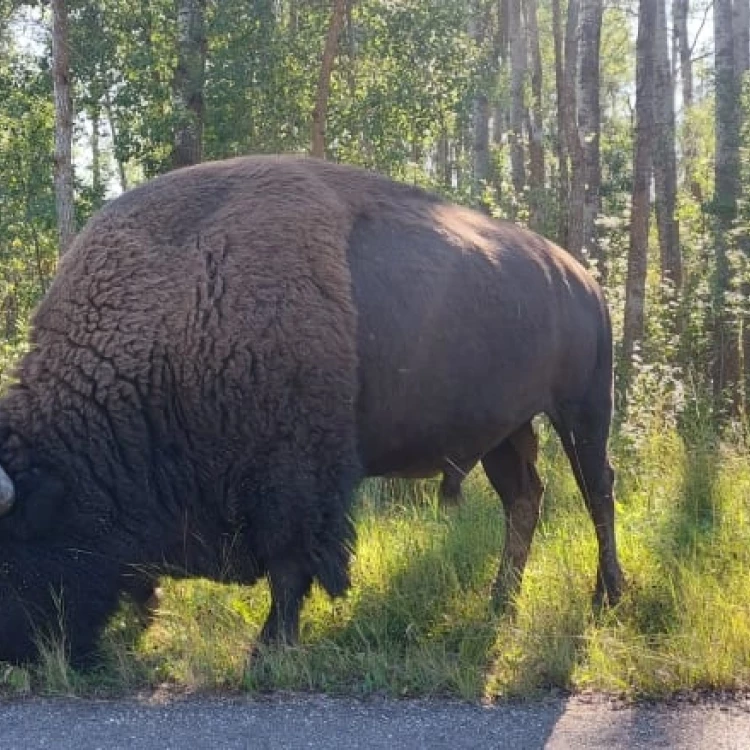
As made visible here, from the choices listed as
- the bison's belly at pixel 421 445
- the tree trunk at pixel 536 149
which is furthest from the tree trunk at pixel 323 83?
the tree trunk at pixel 536 149

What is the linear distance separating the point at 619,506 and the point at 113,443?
3655mm

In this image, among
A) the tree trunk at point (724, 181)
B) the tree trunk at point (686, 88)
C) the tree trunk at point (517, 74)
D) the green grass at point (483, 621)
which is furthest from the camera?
the tree trunk at point (686, 88)

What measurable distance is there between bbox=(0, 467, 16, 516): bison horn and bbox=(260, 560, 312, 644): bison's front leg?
47.9 inches

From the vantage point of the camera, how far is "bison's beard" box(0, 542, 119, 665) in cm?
473

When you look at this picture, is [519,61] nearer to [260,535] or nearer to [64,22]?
[64,22]

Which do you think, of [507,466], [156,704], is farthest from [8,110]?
[156,704]

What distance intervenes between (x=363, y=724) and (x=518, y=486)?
2.76 metres

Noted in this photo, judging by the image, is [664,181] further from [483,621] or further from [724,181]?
[483,621]

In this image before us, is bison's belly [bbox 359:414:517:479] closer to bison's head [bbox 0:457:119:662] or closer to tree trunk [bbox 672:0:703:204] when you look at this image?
bison's head [bbox 0:457:119:662]

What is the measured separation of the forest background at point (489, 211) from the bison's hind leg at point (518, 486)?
19cm

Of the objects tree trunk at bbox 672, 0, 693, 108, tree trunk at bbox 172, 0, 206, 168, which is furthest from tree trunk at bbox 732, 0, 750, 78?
tree trunk at bbox 172, 0, 206, 168

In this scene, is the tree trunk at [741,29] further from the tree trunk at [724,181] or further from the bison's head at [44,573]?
the bison's head at [44,573]

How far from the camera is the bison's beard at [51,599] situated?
4727mm

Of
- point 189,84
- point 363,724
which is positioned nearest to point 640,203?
point 189,84
